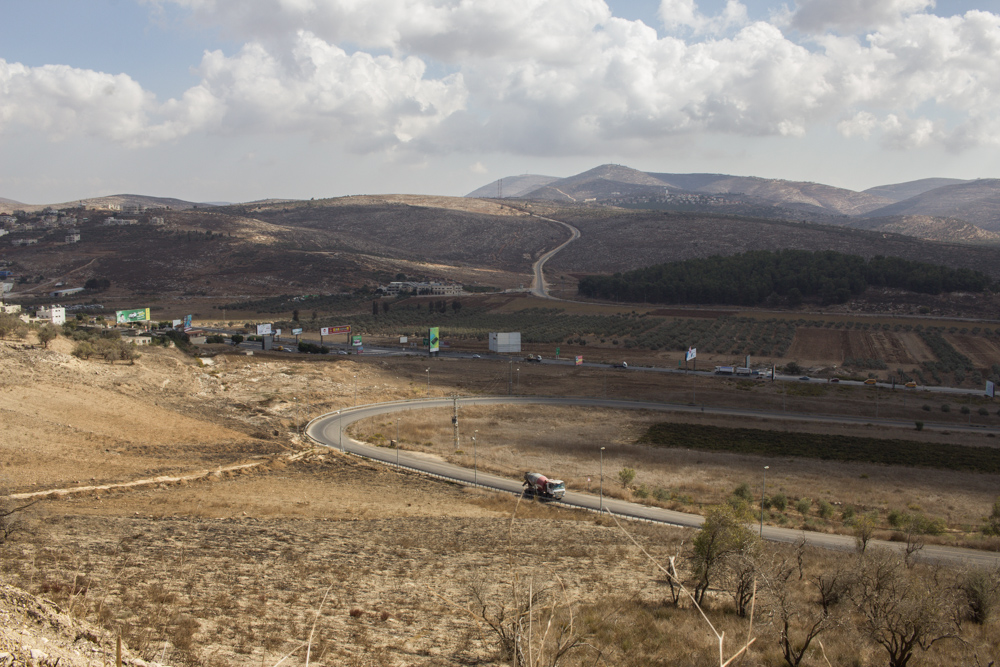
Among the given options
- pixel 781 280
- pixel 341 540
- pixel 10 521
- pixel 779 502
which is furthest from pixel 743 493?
pixel 781 280

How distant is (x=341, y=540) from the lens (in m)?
23.3

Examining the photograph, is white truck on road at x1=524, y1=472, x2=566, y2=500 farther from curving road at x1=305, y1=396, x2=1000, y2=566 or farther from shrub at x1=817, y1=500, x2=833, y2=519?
shrub at x1=817, y1=500, x2=833, y2=519

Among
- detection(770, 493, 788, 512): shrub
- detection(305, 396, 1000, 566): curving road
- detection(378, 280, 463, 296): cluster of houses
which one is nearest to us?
detection(305, 396, 1000, 566): curving road

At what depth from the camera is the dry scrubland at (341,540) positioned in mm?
13617

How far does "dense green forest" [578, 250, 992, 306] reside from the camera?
4658 inches

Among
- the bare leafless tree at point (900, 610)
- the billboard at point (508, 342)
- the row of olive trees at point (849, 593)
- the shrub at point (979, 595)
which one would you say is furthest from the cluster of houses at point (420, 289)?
the bare leafless tree at point (900, 610)

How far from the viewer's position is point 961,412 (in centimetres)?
5806

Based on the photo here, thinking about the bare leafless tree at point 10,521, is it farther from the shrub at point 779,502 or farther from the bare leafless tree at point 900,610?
the shrub at point 779,502

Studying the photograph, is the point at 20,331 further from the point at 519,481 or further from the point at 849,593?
the point at 849,593

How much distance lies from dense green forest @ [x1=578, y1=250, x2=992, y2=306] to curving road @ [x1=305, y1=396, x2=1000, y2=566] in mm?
73321

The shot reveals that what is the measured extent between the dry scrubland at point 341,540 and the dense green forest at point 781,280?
76888mm

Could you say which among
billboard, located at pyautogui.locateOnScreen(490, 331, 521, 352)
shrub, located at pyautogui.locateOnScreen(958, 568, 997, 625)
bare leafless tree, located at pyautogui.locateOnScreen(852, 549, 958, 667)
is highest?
billboard, located at pyautogui.locateOnScreen(490, 331, 521, 352)

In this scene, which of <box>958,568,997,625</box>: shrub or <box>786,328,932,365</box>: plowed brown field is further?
<box>786,328,932,365</box>: plowed brown field

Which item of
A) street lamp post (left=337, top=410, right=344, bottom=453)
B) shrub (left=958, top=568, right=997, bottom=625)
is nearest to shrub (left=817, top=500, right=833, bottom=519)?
shrub (left=958, top=568, right=997, bottom=625)
